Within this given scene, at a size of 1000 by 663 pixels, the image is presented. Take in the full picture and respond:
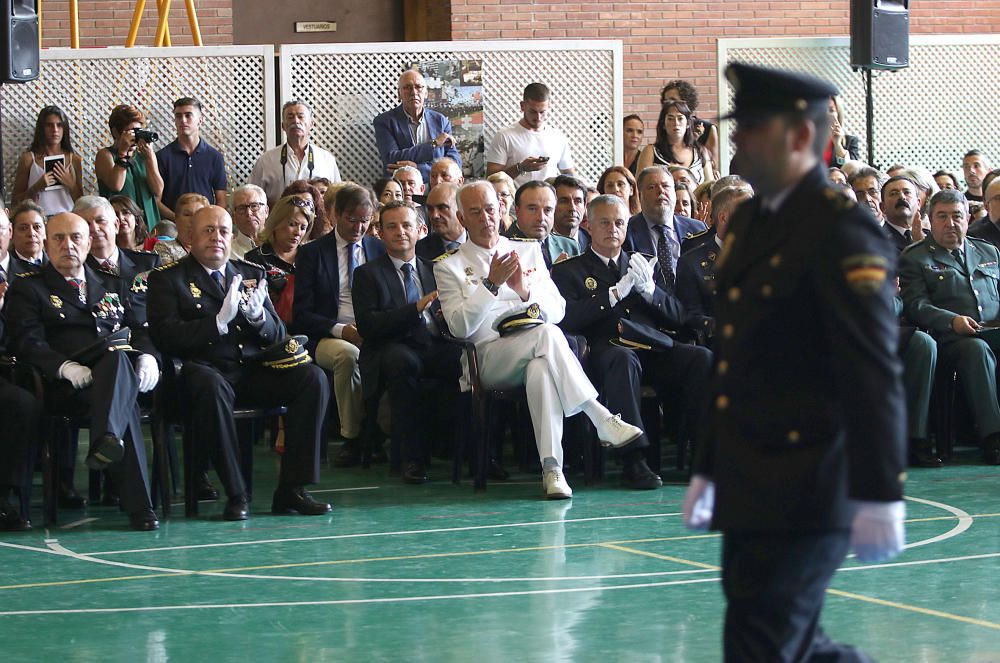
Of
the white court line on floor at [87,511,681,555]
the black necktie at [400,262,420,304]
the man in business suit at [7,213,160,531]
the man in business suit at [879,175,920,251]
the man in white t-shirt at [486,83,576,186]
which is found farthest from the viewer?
the man in white t-shirt at [486,83,576,186]

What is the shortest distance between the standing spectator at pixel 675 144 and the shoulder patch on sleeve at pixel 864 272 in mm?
7878

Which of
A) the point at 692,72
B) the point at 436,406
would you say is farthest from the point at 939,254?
the point at 692,72

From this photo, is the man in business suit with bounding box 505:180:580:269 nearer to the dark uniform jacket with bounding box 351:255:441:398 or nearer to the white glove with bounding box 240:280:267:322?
the dark uniform jacket with bounding box 351:255:441:398

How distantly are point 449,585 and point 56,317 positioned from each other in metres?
2.42

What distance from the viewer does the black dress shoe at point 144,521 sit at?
19.6 ft

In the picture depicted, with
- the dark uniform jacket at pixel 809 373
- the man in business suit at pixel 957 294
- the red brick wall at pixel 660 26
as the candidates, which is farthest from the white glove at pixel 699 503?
the red brick wall at pixel 660 26

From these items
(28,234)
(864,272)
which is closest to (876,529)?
(864,272)

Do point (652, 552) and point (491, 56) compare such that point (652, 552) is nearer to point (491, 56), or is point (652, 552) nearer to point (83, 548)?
point (83, 548)

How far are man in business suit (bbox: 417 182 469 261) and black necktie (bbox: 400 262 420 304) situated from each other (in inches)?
17.6

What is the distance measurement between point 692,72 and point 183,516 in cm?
968

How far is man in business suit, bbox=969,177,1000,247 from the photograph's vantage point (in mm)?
8156

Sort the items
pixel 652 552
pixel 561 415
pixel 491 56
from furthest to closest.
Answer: pixel 491 56 → pixel 561 415 → pixel 652 552

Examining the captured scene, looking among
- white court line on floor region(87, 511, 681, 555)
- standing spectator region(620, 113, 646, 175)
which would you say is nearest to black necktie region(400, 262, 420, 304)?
white court line on floor region(87, 511, 681, 555)

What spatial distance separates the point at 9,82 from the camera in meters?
9.92
